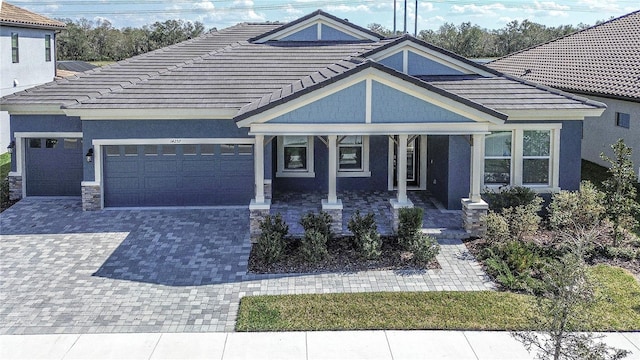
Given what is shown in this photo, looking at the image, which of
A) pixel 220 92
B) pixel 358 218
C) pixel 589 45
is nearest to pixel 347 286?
pixel 358 218

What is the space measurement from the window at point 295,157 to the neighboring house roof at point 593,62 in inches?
379

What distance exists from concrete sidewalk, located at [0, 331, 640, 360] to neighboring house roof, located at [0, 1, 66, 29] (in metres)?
20.4

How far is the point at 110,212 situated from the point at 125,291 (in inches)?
231

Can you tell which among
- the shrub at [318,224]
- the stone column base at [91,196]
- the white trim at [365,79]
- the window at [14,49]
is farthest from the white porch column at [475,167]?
the window at [14,49]

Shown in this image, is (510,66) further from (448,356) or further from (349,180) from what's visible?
(448,356)

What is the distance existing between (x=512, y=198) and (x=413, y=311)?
624 cm

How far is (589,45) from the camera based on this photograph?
2652cm

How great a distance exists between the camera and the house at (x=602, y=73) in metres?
20.2

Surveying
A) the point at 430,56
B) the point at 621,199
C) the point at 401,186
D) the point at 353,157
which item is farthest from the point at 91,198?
the point at 621,199

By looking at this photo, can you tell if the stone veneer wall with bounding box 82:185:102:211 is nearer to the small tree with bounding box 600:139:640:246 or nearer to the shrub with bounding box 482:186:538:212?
the shrub with bounding box 482:186:538:212

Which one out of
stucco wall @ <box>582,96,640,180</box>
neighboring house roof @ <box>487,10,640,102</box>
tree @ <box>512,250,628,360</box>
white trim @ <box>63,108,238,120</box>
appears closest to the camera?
tree @ <box>512,250,628,360</box>

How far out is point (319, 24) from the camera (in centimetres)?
2138

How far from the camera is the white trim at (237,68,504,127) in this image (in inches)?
531

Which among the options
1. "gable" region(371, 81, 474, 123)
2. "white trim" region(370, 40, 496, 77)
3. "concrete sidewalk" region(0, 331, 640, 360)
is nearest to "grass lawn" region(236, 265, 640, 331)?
"concrete sidewalk" region(0, 331, 640, 360)
